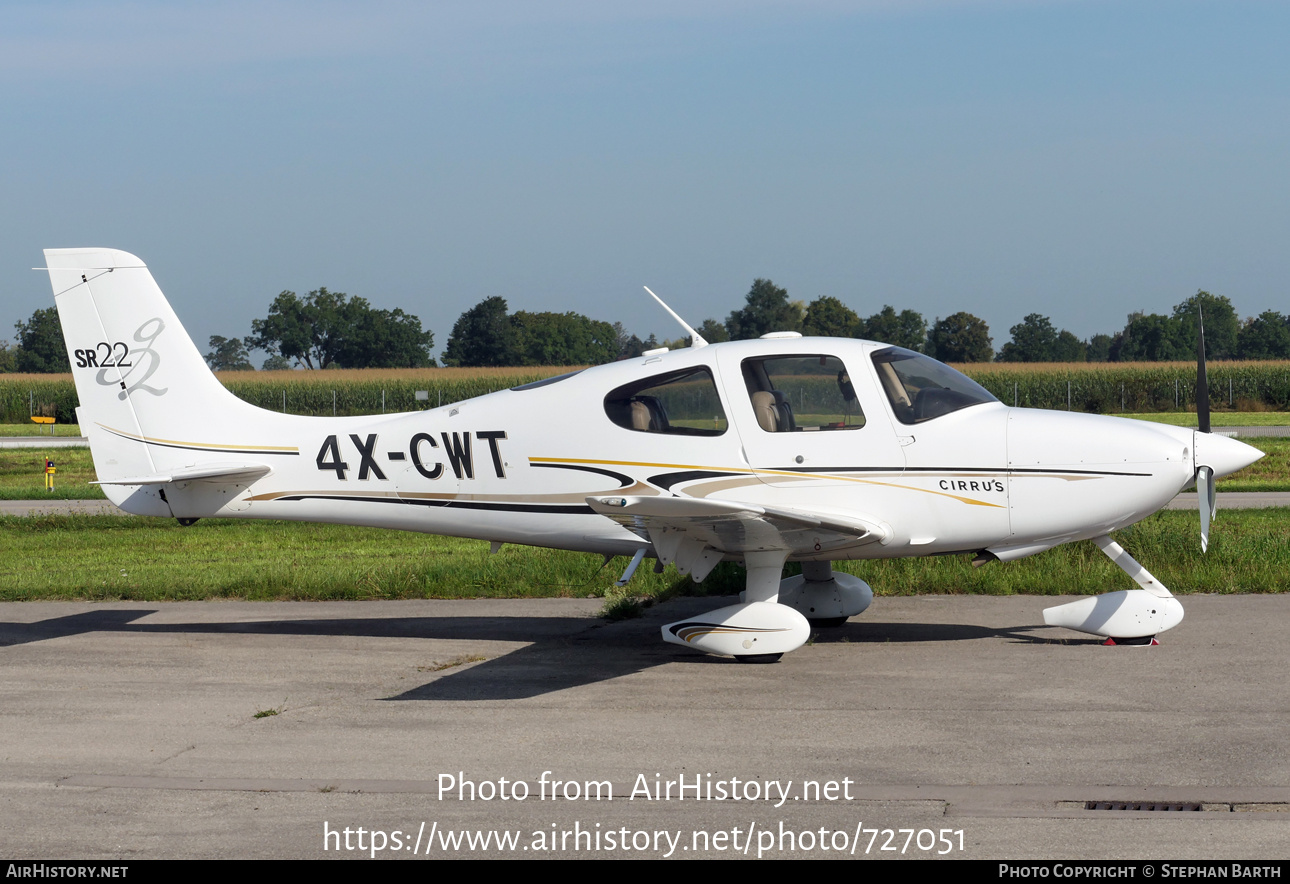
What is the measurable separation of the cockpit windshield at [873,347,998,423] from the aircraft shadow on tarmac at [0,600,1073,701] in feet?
6.09

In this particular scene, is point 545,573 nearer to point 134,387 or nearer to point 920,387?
point 134,387

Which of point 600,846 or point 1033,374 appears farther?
point 1033,374

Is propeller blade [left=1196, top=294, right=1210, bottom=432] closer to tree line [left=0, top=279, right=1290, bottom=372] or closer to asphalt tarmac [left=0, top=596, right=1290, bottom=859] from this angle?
asphalt tarmac [left=0, top=596, right=1290, bottom=859]

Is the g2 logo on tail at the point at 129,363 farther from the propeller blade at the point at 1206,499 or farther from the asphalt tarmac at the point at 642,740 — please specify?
the propeller blade at the point at 1206,499

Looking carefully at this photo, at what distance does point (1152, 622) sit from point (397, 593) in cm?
690

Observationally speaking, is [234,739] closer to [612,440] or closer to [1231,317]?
[612,440]

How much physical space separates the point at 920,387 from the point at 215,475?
5.48m

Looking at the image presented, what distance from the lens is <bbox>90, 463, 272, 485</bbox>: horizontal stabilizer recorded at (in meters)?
9.35

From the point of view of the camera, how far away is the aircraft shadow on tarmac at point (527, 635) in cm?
795

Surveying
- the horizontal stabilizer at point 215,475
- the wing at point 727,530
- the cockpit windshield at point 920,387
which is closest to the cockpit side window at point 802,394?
the cockpit windshield at point 920,387

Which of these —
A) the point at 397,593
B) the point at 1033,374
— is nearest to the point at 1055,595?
the point at 397,593

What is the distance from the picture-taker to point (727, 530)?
7.76 m

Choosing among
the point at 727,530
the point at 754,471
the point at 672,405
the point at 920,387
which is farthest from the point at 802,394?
the point at 727,530
